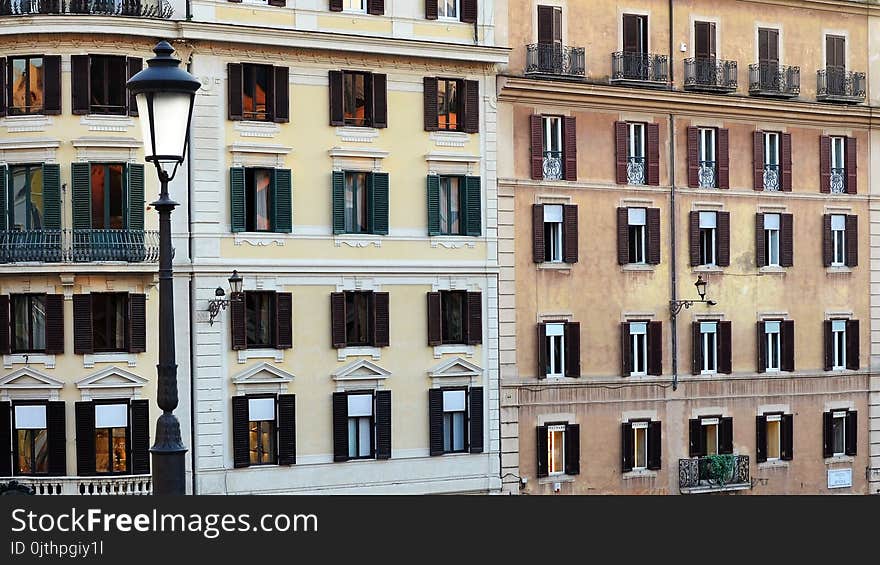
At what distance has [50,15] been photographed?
46.0m

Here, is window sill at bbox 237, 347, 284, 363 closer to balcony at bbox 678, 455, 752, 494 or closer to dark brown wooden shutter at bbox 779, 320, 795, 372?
balcony at bbox 678, 455, 752, 494

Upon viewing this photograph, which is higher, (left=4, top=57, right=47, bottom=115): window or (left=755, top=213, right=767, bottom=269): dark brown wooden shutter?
(left=4, top=57, right=47, bottom=115): window

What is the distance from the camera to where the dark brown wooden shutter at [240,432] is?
4797 cm

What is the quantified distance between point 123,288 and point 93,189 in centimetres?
256

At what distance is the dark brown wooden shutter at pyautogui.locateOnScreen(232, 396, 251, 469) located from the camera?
48.0 metres

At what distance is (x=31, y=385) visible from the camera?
1841 inches

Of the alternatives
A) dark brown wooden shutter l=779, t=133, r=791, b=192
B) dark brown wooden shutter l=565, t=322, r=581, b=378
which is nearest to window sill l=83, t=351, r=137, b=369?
dark brown wooden shutter l=565, t=322, r=581, b=378

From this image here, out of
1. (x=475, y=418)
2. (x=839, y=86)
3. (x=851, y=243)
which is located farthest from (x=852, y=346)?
(x=475, y=418)

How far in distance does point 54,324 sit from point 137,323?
2012 millimetres

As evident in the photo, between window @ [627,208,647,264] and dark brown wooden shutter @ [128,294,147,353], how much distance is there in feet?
48.5

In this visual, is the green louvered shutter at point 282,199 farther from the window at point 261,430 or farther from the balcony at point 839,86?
the balcony at point 839,86

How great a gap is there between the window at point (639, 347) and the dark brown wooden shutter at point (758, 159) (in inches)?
233

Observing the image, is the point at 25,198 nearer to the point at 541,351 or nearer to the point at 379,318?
the point at 379,318

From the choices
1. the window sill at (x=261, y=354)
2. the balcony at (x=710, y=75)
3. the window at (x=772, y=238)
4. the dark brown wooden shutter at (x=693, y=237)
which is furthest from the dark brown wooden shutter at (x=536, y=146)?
the window sill at (x=261, y=354)
